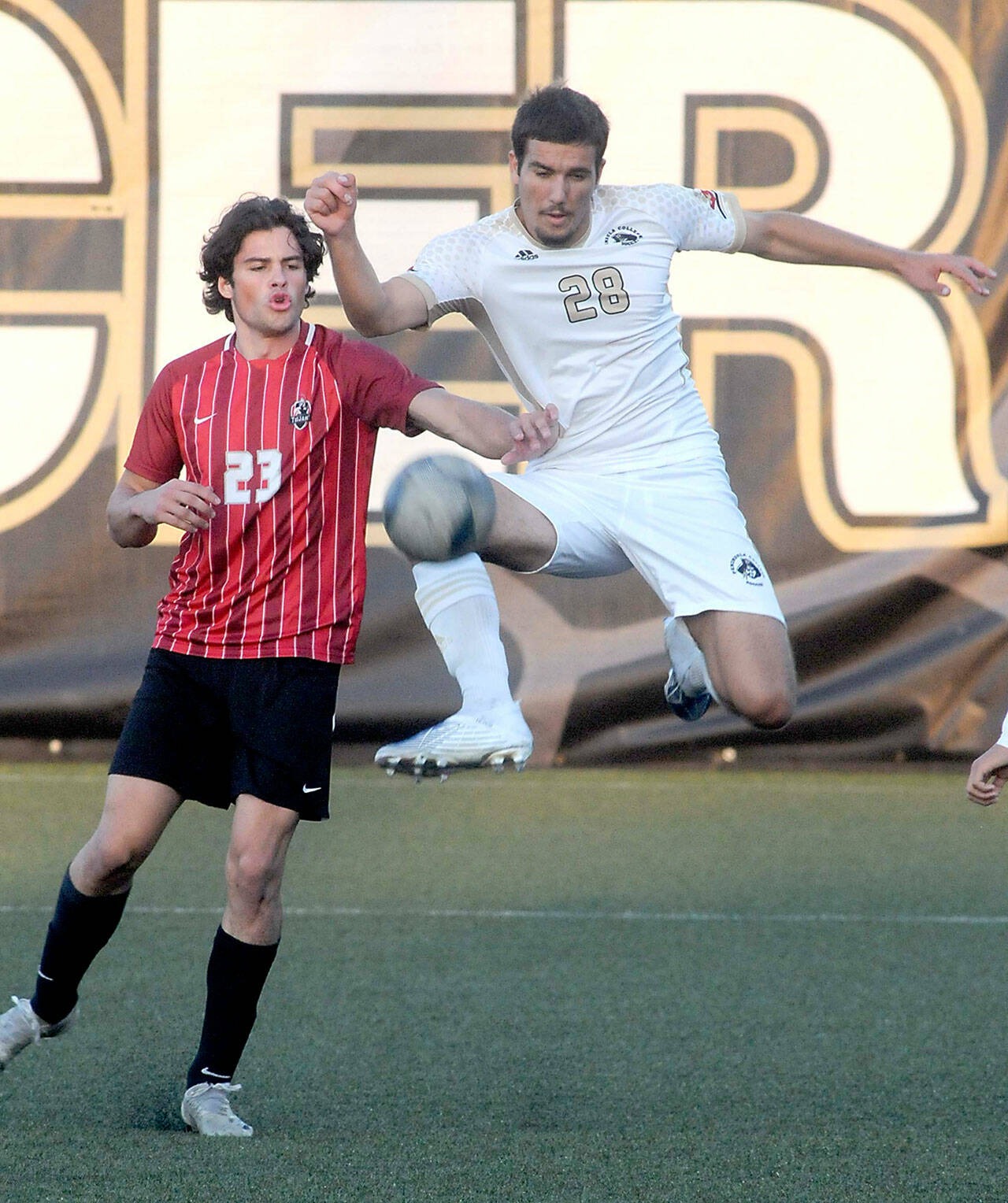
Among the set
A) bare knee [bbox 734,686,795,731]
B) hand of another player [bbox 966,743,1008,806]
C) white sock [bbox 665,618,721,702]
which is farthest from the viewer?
white sock [bbox 665,618,721,702]

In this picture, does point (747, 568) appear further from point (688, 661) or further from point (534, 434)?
point (534, 434)

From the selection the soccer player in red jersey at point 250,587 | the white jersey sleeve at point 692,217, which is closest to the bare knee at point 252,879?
the soccer player in red jersey at point 250,587

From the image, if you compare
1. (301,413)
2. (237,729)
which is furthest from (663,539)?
(237,729)

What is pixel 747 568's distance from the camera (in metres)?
4.04

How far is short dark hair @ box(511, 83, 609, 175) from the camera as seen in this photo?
147 inches

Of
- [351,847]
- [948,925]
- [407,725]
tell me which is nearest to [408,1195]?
[948,925]

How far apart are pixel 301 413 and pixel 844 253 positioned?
4.46 ft

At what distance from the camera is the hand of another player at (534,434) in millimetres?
3410

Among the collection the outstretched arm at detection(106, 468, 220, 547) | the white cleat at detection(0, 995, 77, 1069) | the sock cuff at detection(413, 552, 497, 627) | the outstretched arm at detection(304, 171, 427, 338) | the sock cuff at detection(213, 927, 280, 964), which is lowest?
the white cleat at detection(0, 995, 77, 1069)

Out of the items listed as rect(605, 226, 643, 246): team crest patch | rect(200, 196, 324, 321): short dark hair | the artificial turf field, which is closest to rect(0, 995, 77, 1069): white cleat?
the artificial turf field

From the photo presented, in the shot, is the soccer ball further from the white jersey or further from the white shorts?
the white jersey

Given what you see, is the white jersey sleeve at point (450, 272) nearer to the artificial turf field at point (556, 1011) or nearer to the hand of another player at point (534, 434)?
the hand of another player at point (534, 434)

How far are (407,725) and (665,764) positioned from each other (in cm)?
125

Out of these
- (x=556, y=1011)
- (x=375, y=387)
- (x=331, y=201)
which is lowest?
(x=556, y=1011)
